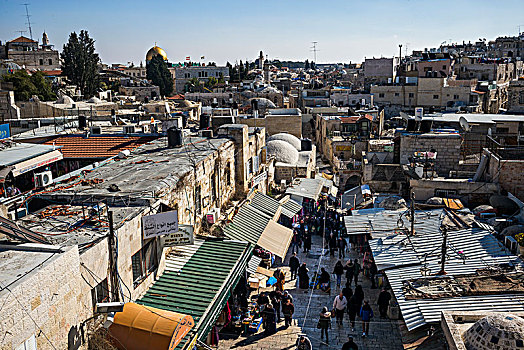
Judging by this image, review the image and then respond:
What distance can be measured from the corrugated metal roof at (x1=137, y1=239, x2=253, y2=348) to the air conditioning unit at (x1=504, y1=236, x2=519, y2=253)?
6.57 metres

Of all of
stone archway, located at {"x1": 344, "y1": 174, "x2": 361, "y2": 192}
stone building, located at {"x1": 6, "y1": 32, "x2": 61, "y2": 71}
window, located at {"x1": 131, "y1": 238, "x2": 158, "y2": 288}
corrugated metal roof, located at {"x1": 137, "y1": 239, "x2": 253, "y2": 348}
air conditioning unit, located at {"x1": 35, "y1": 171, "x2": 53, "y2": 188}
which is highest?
stone building, located at {"x1": 6, "y1": 32, "x2": 61, "y2": 71}

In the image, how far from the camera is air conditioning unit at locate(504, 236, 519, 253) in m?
11.0

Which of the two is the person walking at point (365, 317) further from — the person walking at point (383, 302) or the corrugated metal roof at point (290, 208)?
the corrugated metal roof at point (290, 208)

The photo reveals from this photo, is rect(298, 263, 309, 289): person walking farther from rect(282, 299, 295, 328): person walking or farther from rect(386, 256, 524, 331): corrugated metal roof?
rect(386, 256, 524, 331): corrugated metal roof

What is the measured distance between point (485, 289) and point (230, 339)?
614cm

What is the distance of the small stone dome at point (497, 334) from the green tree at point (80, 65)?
50.5 meters

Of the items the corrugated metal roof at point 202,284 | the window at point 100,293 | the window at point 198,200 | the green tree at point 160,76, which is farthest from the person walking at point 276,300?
the green tree at point 160,76

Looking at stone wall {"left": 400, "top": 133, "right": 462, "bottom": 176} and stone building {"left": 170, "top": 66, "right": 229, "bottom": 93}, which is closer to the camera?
stone wall {"left": 400, "top": 133, "right": 462, "bottom": 176}

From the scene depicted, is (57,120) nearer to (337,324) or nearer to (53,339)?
(337,324)

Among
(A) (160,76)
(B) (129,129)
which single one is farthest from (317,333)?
(A) (160,76)

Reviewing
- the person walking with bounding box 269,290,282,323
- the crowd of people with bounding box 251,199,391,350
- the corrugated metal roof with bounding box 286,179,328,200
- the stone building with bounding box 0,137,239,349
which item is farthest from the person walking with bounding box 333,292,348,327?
the corrugated metal roof with bounding box 286,179,328,200

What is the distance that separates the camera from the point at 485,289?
947 centimetres

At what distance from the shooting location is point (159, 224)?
9461 millimetres

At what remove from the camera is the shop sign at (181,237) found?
10094 millimetres
